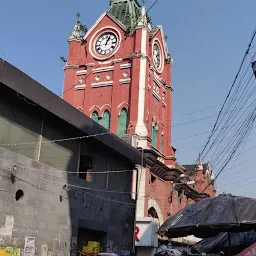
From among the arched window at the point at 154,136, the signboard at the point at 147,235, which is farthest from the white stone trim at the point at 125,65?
the signboard at the point at 147,235

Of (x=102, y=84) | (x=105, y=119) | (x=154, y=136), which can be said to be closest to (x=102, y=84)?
(x=102, y=84)

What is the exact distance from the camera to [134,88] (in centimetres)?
3288

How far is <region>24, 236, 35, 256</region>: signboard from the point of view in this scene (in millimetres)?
12887

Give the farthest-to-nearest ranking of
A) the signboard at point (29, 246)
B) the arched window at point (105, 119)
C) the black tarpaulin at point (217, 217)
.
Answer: the arched window at point (105, 119), the signboard at point (29, 246), the black tarpaulin at point (217, 217)

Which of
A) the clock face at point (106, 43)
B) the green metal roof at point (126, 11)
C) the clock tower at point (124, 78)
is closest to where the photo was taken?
the clock tower at point (124, 78)

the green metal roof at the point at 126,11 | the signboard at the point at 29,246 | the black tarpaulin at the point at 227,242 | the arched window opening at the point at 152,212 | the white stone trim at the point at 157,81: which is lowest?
the signboard at the point at 29,246

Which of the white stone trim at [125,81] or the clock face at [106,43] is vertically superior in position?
the clock face at [106,43]

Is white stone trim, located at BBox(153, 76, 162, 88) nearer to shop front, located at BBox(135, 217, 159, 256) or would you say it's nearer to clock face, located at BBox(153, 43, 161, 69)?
clock face, located at BBox(153, 43, 161, 69)

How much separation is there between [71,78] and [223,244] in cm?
2604

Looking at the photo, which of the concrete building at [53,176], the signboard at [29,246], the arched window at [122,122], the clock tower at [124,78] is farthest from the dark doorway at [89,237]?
the arched window at [122,122]

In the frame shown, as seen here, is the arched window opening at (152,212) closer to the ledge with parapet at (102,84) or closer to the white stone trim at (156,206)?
the white stone trim at (156,206)

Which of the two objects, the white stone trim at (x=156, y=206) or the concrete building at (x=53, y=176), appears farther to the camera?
the white stone trim at (x=156, y=206)

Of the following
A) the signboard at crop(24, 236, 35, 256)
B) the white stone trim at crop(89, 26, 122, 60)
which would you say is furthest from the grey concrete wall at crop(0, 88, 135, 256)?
the white stone trim at crop(89, 26, 122, 60)

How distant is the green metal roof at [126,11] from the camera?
3749 centimetres
